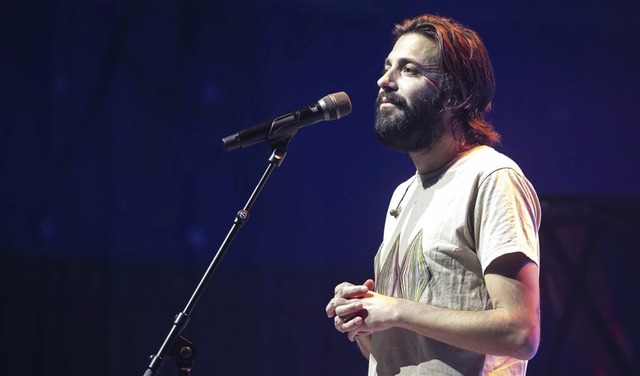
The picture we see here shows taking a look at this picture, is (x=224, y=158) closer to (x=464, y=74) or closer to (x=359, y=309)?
(x=464, y=74)

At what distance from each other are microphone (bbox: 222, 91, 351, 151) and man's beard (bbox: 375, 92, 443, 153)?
0.46ft

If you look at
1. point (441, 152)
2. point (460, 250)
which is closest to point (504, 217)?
point (460, 250)

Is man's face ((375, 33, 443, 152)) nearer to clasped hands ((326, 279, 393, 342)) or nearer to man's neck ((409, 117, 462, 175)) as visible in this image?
man's neck ((409, 117, 462, 175))

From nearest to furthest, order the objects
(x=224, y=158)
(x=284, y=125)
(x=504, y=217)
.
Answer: (x=504, y=217), (x=284, y=125), (x=224, y=158)

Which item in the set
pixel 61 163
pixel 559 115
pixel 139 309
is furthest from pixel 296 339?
pixel 559 115

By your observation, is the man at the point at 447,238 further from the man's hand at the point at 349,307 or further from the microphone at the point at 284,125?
the microphone at the point at 284,125

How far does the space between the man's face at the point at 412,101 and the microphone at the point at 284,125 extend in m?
0.14

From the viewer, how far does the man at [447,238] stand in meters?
1.49

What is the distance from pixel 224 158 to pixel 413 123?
1352mm

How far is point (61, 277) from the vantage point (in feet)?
9.27

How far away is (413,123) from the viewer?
1.80 m

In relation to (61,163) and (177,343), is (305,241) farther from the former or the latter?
(177,343)

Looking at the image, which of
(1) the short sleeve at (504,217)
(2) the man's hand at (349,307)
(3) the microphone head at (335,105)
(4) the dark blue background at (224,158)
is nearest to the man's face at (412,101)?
(3) the microphone head at (335,105)

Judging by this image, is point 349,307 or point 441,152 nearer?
point 349,307
